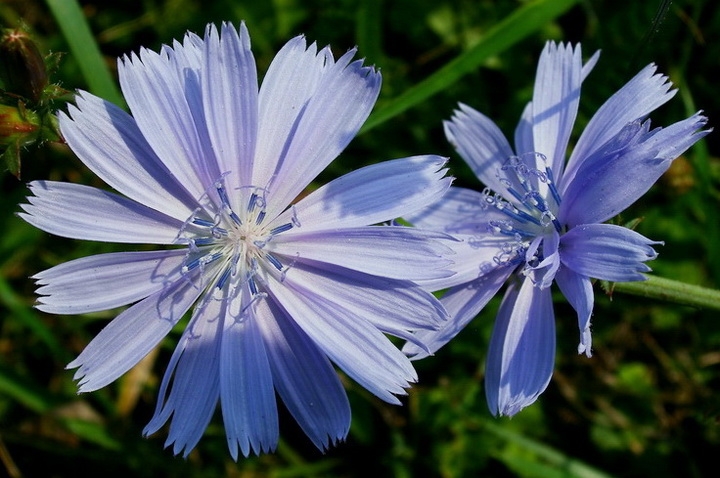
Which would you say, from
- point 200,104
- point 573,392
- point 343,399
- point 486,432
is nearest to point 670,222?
point 573,392

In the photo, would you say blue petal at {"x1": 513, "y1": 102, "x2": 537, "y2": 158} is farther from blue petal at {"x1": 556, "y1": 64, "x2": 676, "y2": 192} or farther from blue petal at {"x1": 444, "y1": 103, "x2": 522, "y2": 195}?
blue petal at {"x1": 556, "y1": 64, "x2": 676, "y2": 192}

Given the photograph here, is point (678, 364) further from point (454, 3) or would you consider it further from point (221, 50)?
point (221, 50)

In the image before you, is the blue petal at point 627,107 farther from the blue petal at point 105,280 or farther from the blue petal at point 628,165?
the blue petal at point 105,280

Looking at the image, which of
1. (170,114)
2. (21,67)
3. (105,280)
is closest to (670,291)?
(170,114)

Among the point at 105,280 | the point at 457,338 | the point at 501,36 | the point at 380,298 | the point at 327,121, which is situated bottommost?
the point at 457,338

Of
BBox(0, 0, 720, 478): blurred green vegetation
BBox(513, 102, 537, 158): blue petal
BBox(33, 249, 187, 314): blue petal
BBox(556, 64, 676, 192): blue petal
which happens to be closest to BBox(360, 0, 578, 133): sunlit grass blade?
BBox(0, 0, 720, 478): blurred green vegetation

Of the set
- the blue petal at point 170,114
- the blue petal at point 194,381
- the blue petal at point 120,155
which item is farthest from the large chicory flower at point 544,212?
the blue petal at point 120,155

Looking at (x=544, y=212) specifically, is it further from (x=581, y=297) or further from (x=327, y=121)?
(x=327, y=121)
